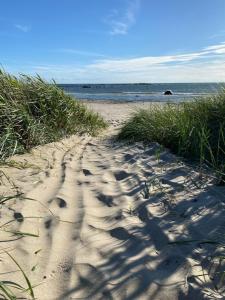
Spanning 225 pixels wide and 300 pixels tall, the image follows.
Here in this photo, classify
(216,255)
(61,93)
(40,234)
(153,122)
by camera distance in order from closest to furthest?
(216,255), (40,234), (153,122), (61,93)

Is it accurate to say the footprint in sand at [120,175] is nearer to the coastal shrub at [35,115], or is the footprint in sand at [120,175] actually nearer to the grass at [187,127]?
the grass at [187,127]

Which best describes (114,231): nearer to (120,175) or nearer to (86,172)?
(120,175)

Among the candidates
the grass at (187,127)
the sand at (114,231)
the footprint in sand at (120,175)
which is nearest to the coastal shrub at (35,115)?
the sand at (114,231)

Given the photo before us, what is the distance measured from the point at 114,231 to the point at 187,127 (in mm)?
2776

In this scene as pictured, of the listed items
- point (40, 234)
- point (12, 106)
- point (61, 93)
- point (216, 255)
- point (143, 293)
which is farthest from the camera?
point (61, 93)

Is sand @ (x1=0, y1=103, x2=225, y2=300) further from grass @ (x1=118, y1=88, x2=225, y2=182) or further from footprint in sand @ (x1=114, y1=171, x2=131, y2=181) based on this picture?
grass @ (x1=118, y1=88, x2=225, y2=182)

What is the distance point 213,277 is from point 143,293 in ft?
1.43

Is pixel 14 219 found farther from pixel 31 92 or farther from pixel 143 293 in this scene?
pixel 31 92

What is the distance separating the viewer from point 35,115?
265 inches

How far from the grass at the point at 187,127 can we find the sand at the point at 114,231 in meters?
0.44

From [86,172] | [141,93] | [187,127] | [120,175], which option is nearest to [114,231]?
[120,175]

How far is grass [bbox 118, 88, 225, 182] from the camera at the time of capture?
5129 mm

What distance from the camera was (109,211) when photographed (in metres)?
3.36

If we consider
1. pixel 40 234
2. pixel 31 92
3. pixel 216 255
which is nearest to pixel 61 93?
pixel 31 92
